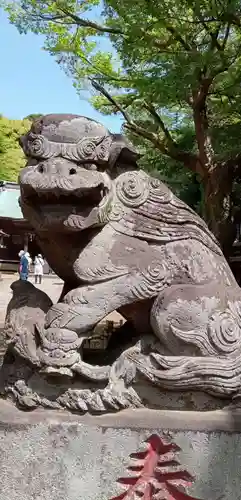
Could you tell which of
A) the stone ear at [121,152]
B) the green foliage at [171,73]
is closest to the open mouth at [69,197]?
the stone ear at [121,152]

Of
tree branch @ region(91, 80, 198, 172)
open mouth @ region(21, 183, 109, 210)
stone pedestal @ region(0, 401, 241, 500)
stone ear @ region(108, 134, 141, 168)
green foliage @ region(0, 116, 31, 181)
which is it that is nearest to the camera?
stone pedestal @ region(0, 401, 241, 500)

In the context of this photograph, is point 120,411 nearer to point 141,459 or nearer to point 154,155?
point 141,459

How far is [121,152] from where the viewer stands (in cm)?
220

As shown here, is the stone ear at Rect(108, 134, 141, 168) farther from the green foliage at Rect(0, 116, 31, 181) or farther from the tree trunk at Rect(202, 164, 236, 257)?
the green foliage at Rect(0, 116, 31, 181)

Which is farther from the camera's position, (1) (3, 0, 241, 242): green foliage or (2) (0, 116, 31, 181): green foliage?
(2) (0, 116, 31, 181): green foliage

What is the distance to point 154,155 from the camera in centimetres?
1082

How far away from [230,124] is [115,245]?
7.73 meters

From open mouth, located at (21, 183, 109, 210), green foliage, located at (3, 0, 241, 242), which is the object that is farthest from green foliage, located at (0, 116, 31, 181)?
open mouth, located at (21, 183, 109, 210)

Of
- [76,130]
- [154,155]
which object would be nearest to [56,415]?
[76,130]

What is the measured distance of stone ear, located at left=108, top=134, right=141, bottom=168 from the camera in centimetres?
216

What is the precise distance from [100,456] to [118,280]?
0.65 meters

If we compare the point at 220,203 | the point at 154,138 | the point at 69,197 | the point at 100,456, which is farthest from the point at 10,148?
the point at 100,456

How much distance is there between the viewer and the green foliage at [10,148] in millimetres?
27156

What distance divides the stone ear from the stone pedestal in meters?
1.03
